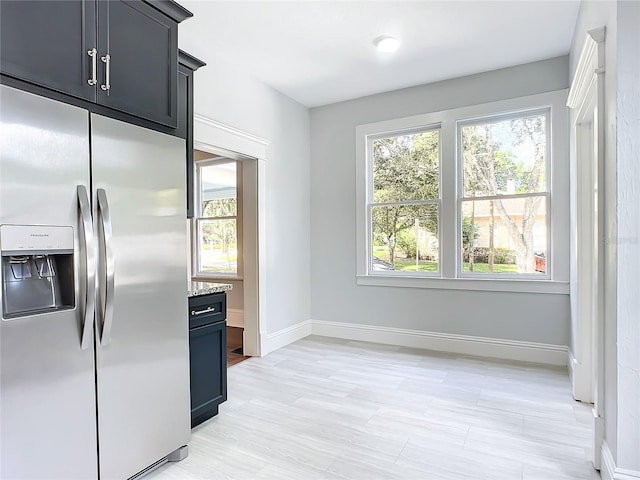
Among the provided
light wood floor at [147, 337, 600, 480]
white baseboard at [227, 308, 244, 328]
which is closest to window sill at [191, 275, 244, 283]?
white baseboard at [227, 308, 244, 328]

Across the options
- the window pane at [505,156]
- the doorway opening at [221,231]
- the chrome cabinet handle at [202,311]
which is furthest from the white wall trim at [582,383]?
the doorway opening at [221,231]

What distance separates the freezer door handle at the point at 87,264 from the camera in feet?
5.26

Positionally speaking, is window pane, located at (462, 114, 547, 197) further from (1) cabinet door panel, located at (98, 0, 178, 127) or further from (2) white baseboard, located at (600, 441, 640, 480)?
(1) cabinet door panel, located at (98, 0, 178, 127)

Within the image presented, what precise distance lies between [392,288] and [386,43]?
98.9 inches

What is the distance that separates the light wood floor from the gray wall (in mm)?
446

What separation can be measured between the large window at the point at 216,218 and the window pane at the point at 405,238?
6.00ft

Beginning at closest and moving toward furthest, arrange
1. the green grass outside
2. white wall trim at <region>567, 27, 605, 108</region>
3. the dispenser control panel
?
the dispenser control panel < white wall trim at <region>567, 27, 605, 108</region> < the green grass outside

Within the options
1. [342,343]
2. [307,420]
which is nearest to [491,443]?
[307,420]

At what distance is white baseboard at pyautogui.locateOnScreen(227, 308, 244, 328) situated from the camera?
15.9ft

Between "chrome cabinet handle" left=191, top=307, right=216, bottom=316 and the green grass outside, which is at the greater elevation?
the green grass outside

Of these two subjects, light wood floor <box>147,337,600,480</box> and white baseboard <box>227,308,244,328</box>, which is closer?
light wood floor <box>147,337,600,480</box>

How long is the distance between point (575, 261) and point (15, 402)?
3560mm

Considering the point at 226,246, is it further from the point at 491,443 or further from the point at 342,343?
the point at 491,443

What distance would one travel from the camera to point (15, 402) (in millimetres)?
1413
